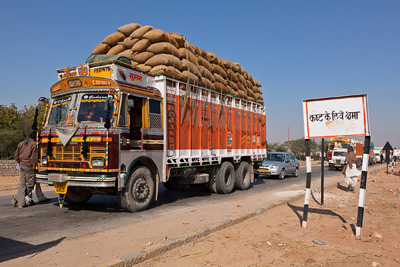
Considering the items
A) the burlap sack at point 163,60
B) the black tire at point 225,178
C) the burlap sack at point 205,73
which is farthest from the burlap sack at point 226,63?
the black tire at point 225,178

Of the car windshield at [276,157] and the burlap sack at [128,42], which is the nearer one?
the burlap sack at [128,42]

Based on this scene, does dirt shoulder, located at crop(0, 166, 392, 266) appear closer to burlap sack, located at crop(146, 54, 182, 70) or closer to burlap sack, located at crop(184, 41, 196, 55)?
burlap sack, located at crop(146, 54, 182, 70)

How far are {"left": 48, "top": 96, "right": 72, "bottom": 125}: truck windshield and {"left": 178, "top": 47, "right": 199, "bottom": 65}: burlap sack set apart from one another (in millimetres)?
3773

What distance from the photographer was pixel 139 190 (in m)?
7.64

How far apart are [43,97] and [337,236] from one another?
24.7 feet

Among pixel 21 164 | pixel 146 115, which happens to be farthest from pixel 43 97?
pixel 146 115

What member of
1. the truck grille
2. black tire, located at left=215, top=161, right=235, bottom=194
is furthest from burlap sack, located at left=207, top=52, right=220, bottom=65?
the truck grille

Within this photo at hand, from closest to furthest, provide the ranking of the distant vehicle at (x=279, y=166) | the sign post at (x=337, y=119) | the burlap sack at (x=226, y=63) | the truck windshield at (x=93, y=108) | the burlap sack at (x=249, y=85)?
the sign post at (x=337, y=119)
the truck windshield at (x=93, y=108)
the burlap sack at (x=226, y=63)
the burlap sack at (x=249, y=85)
the distant vehicle at (x=279, y=166)

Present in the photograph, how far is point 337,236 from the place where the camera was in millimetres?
5691

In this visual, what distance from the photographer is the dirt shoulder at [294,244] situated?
4332 mm

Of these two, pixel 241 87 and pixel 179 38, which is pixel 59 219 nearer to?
pixel 179 38

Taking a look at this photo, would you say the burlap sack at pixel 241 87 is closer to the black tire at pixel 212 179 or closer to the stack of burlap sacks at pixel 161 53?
the stack of burlap sacks at pixel 161 53

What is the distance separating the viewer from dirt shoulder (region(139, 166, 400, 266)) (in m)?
4.33

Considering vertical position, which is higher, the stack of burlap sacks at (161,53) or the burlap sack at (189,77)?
the stack of burlap sacks at (161,53)
